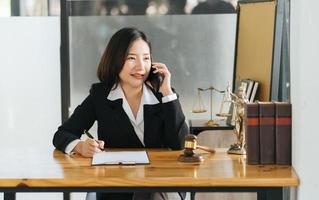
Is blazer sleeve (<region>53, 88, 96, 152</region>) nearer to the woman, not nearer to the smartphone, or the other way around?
the woman

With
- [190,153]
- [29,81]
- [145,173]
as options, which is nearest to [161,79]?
[190,153]

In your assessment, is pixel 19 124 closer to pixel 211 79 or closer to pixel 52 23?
pixel 52 23

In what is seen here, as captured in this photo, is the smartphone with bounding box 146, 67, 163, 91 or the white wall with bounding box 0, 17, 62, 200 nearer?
the smartphone with bounding box 146, 67, 163, 91

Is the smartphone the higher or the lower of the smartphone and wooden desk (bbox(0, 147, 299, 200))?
the higher

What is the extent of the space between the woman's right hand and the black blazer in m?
0.23

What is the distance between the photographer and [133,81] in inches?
100

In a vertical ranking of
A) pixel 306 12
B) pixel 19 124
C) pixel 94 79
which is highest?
pixel 306 12

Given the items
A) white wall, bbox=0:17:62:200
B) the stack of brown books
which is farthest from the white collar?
white wall, bbox=0:17:62:200

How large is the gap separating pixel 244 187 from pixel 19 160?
0.87 metres

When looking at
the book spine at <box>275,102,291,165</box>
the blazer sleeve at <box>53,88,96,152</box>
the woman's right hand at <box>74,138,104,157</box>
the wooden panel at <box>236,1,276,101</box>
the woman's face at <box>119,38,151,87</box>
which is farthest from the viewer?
the wooden panel at <box>236,1,276,101</box>

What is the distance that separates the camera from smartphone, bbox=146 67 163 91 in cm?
261

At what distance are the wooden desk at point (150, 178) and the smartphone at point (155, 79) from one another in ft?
1.88

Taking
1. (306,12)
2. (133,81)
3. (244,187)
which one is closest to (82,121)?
(133,81)

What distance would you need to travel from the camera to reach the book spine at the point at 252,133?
209 centimetres
